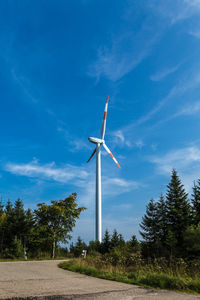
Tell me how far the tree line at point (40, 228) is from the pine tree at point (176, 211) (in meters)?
11.4

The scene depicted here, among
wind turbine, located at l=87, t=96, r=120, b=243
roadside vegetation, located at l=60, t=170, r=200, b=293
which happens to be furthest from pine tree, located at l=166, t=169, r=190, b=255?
wind turbine, located at l=87, t=96, r=120, b=243

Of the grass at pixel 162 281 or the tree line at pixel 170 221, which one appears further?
the tree line at pixel 170 221

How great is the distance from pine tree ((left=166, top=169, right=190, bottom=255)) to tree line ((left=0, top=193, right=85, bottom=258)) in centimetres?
1139

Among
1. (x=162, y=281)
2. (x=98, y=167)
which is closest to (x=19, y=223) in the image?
(x=98, y=167)

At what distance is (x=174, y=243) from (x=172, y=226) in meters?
3.48

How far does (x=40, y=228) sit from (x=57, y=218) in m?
2.25

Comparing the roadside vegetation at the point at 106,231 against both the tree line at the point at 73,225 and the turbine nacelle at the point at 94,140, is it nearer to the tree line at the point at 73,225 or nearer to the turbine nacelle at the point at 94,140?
the tree line at the point at 73,225

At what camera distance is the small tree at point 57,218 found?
2820 centimetres

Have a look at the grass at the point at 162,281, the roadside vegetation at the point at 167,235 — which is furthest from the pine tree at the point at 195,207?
the grass at the point at 162,281

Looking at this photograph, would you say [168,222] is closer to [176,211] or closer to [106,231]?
[176,211]

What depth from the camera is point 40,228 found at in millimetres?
28109

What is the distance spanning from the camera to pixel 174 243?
26.7 m

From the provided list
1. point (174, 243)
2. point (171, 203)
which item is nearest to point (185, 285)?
point (174, 243)

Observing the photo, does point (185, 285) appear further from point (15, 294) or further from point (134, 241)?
point (134, 241)
